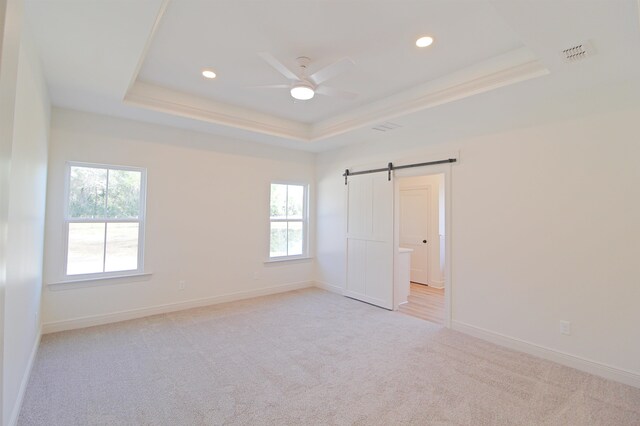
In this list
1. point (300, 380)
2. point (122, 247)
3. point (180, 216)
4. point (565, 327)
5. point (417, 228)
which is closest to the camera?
point (300, 380)

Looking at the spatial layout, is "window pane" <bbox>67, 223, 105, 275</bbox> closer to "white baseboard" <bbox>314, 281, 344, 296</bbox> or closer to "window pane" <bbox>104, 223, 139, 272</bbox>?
"window pane" <bbox>104, 223, 139, 272</bbox>

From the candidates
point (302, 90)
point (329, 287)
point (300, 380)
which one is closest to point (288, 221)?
point (329, 287)

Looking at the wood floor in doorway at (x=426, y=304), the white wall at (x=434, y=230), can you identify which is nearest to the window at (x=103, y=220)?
the wood floor in doorway at (x=426, y=304)

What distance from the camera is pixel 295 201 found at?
5.99m

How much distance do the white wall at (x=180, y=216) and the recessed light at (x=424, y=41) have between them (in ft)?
10.8

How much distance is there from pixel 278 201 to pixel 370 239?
186cm

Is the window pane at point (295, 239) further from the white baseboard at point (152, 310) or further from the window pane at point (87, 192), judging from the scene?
the window pane at point (87, 192)

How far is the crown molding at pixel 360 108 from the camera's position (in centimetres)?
288

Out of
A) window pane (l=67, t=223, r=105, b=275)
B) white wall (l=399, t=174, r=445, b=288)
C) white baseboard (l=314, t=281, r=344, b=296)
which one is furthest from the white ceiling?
white baseboard (l=314, t=281, r=344, b=296)

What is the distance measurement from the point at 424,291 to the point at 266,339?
353 cm

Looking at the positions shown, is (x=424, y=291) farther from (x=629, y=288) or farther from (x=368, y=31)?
(x=368, y=31)

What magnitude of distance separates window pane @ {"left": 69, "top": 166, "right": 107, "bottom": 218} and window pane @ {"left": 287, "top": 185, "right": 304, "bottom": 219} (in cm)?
292

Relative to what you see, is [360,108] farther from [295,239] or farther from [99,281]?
[99,281]

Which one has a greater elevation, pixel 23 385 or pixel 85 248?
pixel 85 248
